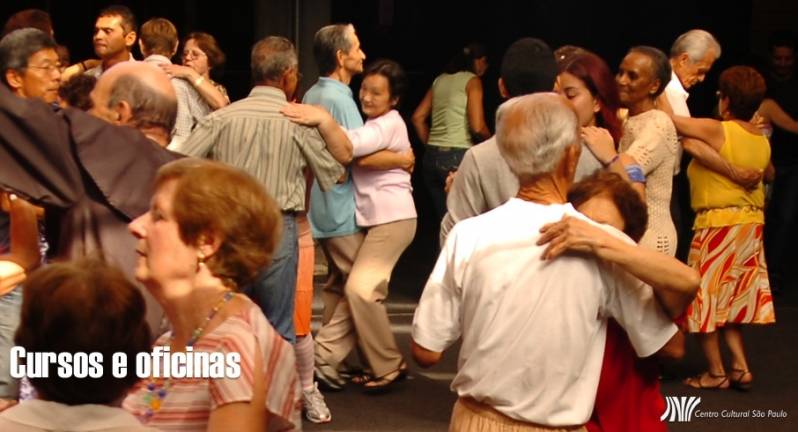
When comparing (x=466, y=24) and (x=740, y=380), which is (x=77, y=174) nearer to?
(x=740, y=380)

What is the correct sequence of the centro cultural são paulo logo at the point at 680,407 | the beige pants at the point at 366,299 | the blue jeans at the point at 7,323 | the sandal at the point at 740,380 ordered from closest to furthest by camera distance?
the blue jeans at the point at 7,323 → the centro cultural são paulo logo at the point at 680,407 → the beige pants at the point at 366,299 → the sandal at the point at 740,380

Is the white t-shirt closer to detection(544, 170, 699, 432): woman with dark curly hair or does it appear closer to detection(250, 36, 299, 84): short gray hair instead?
detection(544, 170, 699, 432): woman with dark curly hair

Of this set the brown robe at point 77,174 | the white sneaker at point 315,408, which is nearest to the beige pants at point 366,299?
the white sneaker at point 315,408

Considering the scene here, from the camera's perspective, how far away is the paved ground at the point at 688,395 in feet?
22.4

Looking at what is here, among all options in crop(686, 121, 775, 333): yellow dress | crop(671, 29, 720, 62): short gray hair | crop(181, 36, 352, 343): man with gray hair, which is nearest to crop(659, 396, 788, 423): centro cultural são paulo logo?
crop(686, 121, 775, 333): yellow dress

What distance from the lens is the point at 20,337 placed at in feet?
8.88

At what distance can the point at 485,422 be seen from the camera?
3.63 meters

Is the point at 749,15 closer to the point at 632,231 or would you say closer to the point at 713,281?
the point at 713,281

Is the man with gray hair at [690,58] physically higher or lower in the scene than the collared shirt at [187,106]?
higher

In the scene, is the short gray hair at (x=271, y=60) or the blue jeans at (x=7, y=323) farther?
the short gray hair at (x=271, y=60)

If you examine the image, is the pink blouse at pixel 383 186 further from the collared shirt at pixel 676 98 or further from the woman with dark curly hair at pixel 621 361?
the woman with dark curly hair at pixel 621 361

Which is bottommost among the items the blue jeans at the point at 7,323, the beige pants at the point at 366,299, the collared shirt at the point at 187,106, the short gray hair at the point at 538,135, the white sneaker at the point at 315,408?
the white sneaker at the point at 315,408

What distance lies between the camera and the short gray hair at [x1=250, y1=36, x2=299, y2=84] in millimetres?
6309

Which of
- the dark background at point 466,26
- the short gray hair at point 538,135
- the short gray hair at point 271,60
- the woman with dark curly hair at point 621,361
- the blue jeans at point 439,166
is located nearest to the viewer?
the short gray hair at point 538,135
